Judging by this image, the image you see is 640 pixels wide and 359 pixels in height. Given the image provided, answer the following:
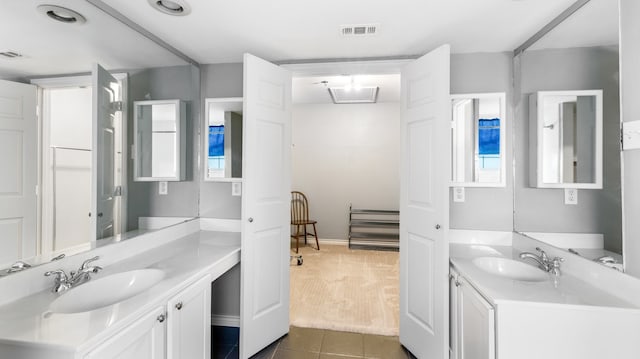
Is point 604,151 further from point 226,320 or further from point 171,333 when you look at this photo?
point 226,320

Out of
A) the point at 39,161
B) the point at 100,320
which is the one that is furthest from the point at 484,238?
the point at 39,161

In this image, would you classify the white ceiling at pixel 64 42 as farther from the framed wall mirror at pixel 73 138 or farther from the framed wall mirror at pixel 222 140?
the framed wall mirror at pixel 222 140

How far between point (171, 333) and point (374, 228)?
12.6 feet

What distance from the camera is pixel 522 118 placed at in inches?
77.9

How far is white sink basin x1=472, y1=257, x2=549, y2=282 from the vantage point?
1.60 m

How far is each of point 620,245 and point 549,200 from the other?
24.4 inches

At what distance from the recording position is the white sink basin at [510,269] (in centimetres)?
160

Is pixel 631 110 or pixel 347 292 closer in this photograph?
pixel 631 110

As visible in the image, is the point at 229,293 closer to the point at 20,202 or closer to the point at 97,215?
the point at 97,215

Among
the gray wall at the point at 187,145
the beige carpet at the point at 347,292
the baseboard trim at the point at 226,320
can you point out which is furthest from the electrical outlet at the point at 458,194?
the gray wall at the point at 187,145

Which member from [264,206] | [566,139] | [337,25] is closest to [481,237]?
[566,139]

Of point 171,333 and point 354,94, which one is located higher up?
point 354,94

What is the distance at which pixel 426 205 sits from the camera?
1874 mm

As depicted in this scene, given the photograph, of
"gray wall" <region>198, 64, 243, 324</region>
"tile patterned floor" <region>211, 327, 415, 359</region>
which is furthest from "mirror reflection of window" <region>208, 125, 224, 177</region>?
"tile patterned floor" <region>211, 327, 415, 359</region>
